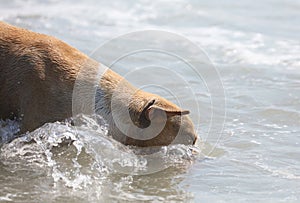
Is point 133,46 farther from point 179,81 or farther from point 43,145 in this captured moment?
point 43,145

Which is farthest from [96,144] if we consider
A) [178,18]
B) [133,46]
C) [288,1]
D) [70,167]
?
[288,1]

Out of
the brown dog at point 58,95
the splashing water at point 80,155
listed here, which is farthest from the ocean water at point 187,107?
the brown dog at point 58,95

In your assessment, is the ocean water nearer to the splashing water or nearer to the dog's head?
the splashing water

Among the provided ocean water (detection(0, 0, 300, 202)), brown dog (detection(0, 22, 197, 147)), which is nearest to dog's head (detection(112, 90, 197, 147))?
brown dog (detection(0, 22, 197, 147))

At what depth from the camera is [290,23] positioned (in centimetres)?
1267

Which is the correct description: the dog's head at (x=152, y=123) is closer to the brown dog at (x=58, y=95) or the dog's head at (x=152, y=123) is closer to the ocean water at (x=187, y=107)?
the brown dog at (x=58, y=95)

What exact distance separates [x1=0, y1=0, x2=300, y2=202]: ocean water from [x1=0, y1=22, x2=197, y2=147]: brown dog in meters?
0.12

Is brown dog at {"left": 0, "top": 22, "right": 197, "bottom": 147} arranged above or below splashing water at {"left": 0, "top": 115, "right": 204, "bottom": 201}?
above

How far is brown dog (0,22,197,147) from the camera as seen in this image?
240 inches

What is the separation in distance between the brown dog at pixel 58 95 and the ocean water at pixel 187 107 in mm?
115

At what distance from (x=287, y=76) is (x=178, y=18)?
153 inches

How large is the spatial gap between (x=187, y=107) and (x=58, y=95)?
8.24 feet

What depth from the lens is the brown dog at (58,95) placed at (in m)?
6.10

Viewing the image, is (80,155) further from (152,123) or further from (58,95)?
(152,123)
